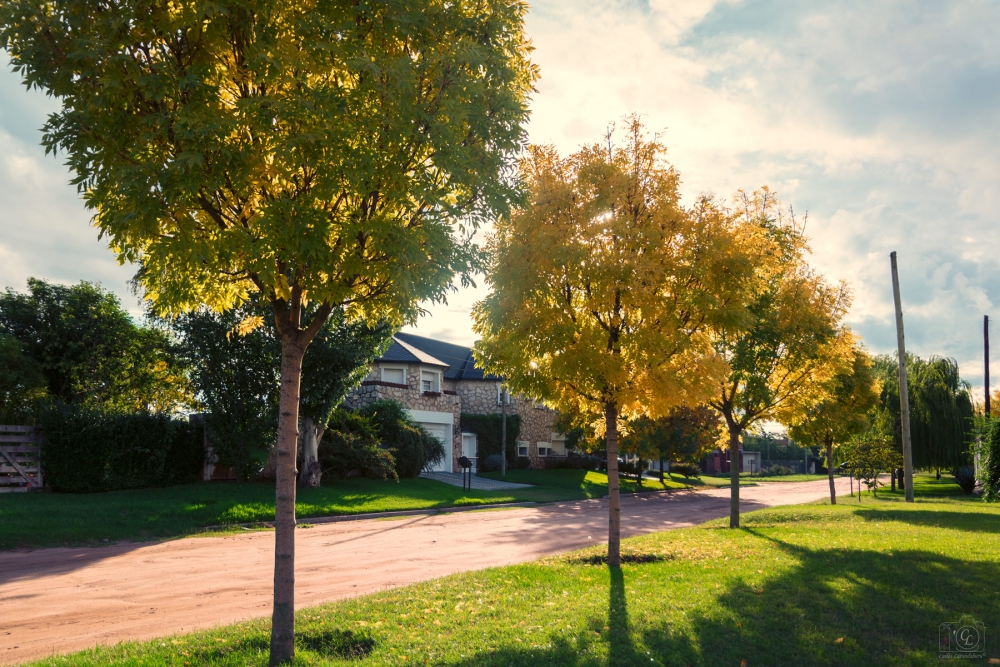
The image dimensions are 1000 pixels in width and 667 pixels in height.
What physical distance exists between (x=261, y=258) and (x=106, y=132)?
170 cm

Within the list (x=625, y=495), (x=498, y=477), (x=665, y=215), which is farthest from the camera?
(x=498, y=477)

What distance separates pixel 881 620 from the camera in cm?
673

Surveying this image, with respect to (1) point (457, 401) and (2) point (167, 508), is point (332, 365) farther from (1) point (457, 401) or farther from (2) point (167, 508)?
(1) point (457, 401)

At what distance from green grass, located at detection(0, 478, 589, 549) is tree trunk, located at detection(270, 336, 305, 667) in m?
10.4

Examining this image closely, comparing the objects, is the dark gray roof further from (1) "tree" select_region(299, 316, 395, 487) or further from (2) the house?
(1) "tree" select_region(299, 316, 395, 487)

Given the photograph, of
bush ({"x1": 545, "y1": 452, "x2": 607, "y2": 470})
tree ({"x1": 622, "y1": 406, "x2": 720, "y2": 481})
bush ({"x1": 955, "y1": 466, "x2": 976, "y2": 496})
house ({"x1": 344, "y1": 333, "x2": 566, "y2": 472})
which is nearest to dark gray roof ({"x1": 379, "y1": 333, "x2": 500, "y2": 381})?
house ({"x1": 344, "y1": 333, "x2": 566, "y2": 472})

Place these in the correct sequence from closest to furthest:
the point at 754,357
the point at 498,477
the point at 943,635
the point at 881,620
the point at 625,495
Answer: the point at 943,635
the point at 881,620
the point at 754,357
the point at 625,495
the point at 498,477

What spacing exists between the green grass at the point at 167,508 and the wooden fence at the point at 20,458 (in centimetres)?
107

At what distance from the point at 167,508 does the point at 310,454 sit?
7.68 meters

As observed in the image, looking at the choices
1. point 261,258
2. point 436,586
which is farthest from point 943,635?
point 261,258

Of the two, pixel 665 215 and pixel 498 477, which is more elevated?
pixel 665 215

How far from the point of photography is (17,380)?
75.9 ft

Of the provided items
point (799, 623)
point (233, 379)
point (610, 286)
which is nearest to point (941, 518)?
point (610, 286)

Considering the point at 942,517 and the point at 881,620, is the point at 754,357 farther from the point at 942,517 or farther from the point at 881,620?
the point at 881,620
